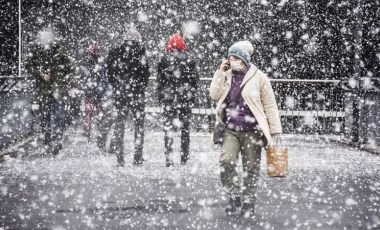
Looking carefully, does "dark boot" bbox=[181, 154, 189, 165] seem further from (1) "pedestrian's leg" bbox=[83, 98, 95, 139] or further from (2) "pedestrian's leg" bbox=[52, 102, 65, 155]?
(1) "pedestrian's leg" bbox=[83, 98, 95, 139]

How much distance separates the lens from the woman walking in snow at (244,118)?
589cm

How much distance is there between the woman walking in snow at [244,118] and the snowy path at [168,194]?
0.31m

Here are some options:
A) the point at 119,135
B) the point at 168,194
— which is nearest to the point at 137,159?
the point at 119,135

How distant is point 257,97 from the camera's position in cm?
591

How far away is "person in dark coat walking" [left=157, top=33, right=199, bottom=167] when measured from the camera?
29.3 feet

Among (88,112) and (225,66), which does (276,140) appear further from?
(88,112)

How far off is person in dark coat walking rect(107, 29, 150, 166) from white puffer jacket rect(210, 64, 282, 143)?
3.30m

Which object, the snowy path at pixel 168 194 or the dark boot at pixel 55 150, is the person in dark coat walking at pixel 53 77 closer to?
the dark boot at pixel 55 150

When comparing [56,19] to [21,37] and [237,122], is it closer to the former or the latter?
[21,37]

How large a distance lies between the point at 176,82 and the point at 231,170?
10.7ft

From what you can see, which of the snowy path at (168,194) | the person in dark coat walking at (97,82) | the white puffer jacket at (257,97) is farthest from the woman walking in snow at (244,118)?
the person in dark coat walking at (97,82)

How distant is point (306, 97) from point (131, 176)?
8.78 metres

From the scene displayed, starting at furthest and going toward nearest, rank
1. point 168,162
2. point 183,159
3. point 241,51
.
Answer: point 183,159, point 168,162, point 241,51

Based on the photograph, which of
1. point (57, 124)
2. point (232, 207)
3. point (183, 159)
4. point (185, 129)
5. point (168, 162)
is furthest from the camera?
point (57, 124)
